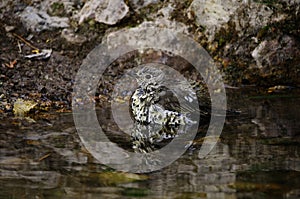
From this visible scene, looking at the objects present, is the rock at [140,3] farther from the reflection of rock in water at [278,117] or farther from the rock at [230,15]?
the reflection of rock in water at [278,117]

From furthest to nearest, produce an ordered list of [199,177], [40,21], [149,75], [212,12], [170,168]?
[40,21], [212,12], [149,75], [170,168], [199,177]

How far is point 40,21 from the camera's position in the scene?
688cm

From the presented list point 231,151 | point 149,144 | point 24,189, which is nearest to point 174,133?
point 149,144

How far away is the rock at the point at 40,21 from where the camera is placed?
6.85m

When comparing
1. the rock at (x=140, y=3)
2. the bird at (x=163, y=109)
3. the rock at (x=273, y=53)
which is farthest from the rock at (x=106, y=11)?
the rock at (x=273, y=53)

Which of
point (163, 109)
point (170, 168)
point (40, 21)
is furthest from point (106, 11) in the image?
point (170, 168)

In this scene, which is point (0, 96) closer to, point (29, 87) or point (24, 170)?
point (29, 87)

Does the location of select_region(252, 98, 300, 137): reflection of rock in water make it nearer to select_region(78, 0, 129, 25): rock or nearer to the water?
the water

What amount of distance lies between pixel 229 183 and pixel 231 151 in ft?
2.42

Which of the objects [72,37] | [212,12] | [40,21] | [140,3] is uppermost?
[140,3]

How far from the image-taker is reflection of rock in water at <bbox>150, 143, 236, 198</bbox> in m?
2.84

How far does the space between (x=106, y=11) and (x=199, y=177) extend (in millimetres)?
4124

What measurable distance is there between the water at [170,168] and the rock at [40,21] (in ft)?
8.18

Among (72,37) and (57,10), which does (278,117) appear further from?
(57,10)
